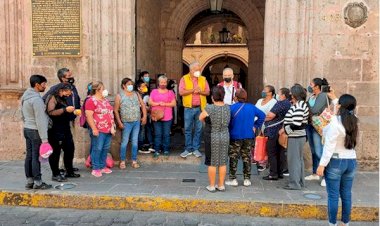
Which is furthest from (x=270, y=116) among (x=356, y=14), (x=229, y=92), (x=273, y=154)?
(x=356, y=14)

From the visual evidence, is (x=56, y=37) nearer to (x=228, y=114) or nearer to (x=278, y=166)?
(x=228, y=114)

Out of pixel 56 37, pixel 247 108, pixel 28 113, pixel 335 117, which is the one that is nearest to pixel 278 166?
pixel 247 108

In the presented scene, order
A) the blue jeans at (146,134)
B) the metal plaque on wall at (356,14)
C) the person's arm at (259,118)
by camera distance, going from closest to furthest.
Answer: the person's arm at (259,118) < the metal plaque on wall at (356,14) < the blue jeans at (146,134)

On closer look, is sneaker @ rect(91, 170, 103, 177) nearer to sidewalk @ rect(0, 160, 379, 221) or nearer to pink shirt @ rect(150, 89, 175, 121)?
sidewalk @ rect(0, 160, 379, 221)

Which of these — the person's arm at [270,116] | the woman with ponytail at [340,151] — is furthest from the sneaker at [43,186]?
the woman with ponytail at [340,151]

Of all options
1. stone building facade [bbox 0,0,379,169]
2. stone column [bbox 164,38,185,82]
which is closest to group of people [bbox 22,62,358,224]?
stone building facade [bbox 0,0,379,169]

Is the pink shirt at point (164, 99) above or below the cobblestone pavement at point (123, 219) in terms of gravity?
above

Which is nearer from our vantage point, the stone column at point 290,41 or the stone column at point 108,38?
the stone column at point 290,41

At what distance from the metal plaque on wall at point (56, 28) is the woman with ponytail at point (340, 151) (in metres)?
5.07

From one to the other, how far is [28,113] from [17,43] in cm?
271

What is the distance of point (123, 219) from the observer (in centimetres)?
488

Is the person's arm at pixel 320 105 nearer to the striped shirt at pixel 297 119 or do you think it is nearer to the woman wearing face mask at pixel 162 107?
the striped shirt at pixel 297 119

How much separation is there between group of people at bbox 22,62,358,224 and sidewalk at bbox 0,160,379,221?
9.2 inches

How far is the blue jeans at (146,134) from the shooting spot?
771 centimetres
